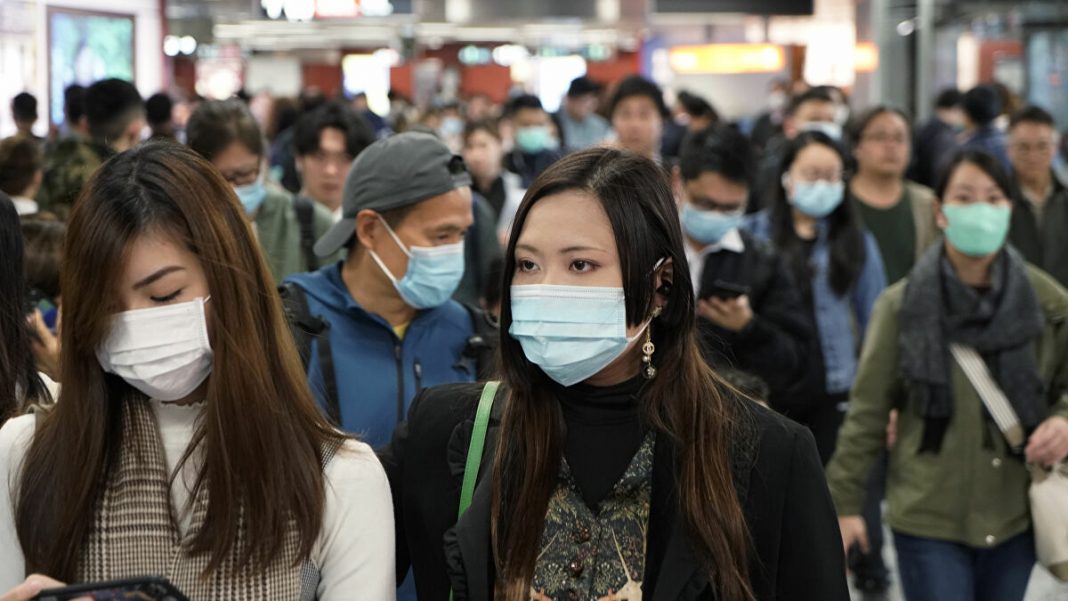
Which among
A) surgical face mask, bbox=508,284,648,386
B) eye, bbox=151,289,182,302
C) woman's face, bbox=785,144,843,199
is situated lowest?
surgical face mask, bbox=508,284,648,386

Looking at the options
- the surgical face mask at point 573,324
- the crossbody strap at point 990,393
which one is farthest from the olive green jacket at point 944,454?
the surgical face mask at point 573,324

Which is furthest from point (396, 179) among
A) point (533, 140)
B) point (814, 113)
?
point (533, 140)

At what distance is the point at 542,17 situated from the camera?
19.8m

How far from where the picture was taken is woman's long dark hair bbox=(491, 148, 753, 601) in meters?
2.24

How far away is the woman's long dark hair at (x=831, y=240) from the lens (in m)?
5.65

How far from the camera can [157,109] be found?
31.8 ft

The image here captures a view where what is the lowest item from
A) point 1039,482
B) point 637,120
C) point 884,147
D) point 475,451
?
point 1039,482

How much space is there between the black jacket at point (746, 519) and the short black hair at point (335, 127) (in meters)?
3.64

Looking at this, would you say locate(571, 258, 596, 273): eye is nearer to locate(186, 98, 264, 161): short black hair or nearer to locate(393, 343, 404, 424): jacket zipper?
locate(393, 343, 404, 424): jacket zipper

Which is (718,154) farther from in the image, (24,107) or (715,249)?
(24,107)

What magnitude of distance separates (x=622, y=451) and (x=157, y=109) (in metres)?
8.03

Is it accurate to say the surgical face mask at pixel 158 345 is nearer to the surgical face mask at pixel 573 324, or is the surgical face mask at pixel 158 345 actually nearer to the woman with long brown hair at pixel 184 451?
the woman with long brown hair at pixel 184 451

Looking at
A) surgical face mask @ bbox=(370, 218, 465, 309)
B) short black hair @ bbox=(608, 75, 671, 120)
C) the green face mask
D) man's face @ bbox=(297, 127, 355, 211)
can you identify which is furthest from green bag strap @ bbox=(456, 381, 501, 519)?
short black hair @ bbox=(608, 75, 671, 120)

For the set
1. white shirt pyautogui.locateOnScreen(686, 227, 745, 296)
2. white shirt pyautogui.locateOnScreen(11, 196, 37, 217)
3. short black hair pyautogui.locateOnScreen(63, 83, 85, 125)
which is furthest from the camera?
short black hair pyautogui.locateOnScreen(63, 83, 85, 125)
